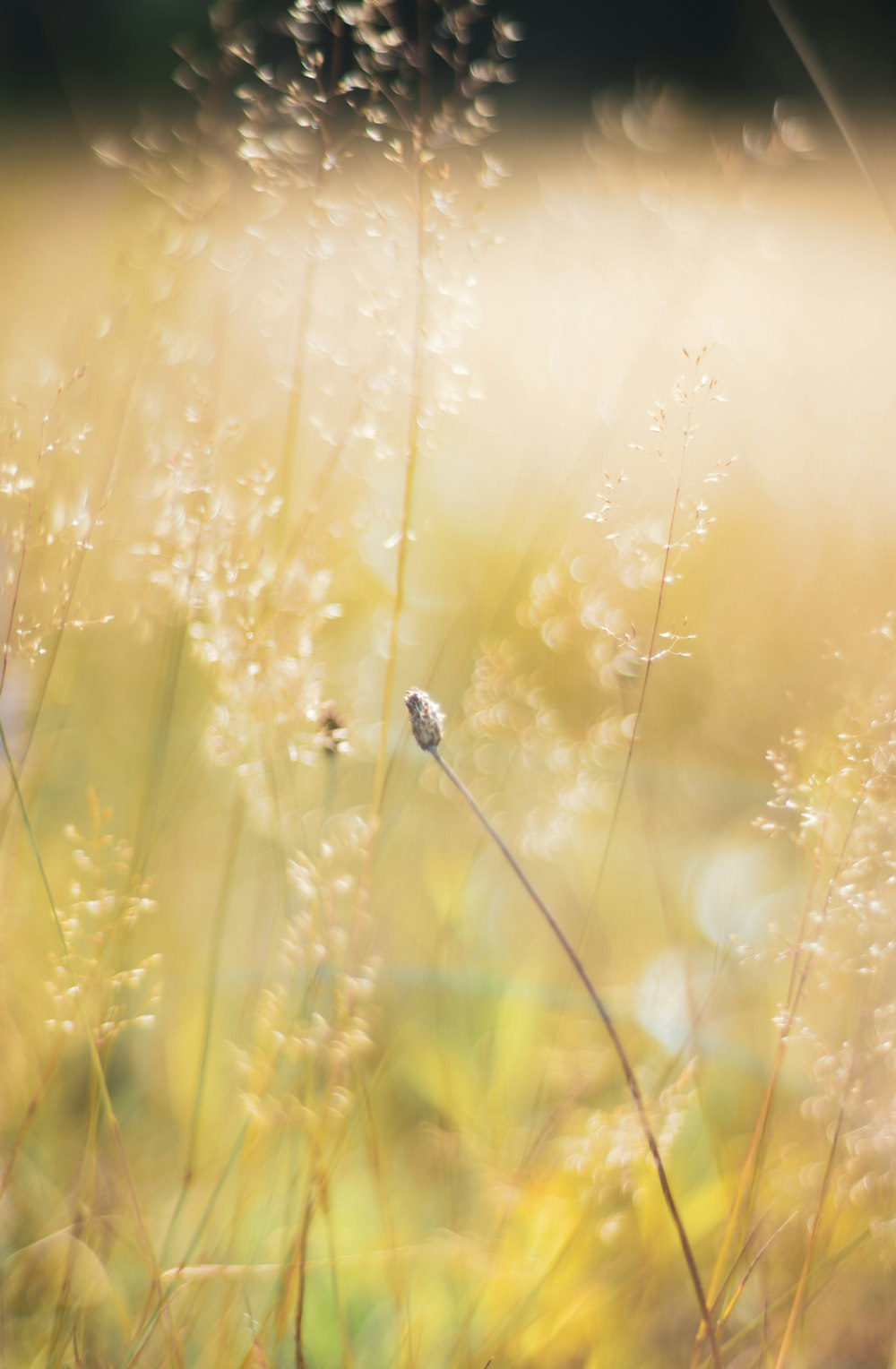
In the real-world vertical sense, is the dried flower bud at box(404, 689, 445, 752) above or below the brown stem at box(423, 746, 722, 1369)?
above

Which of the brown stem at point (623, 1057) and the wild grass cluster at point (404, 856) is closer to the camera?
the brown stem at point (623, 1057)

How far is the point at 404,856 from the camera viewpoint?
0.96m

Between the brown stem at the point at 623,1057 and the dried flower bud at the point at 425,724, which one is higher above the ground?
the dried flower bud at the point at 425,724

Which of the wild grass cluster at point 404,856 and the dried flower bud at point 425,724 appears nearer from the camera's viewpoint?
the dried flower bud at point 425,724

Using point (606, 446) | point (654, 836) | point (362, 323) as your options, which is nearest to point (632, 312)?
point (606, 446)

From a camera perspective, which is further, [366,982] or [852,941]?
[852,941]

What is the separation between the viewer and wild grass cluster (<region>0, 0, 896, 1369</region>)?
57 centimetres

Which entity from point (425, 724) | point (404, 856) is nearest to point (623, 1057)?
point (425, 724)

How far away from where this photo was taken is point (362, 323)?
1728 millimetres

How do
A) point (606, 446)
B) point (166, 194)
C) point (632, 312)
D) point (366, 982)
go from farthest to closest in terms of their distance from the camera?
1. point (632, 312)
2. point (606, 446)
3. point (166, 194)
4. point (366, 982)

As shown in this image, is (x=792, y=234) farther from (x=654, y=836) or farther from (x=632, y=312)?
(x=654, y=836)

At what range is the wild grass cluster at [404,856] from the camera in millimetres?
567

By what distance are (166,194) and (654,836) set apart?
29.1 inches

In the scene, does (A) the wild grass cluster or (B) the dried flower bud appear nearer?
(B) the dried flower bud
